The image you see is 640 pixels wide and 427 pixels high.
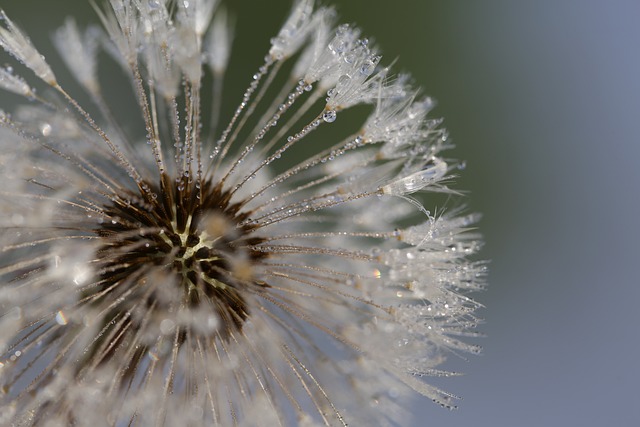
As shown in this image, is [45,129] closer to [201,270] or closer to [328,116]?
[201,270]

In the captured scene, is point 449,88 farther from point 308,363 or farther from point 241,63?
point 308,363

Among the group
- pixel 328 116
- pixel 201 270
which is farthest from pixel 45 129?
pixel 328 116

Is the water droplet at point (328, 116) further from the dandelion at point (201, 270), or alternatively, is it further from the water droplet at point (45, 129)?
the water droplet at point (45, 129)

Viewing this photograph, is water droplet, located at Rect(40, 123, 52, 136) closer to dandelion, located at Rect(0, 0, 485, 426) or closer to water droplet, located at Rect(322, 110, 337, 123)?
dandelion, located at Rect(0, 0, 485, 426)

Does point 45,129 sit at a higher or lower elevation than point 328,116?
lower

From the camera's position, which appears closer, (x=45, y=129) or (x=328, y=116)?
(x=328, y=116)

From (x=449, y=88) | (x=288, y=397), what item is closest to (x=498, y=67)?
(x=449, y=88)

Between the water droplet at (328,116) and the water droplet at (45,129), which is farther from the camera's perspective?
the water droplet at (45,129)

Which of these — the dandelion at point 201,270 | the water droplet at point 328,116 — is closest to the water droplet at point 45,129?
the dandelion at point 201,270
